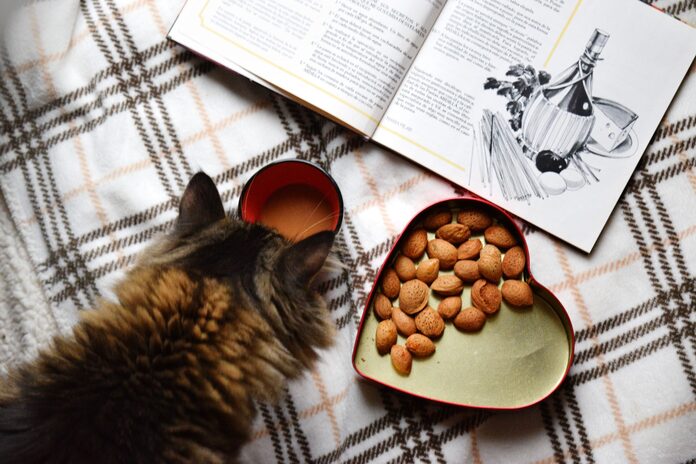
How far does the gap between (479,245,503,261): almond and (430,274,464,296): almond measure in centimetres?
5

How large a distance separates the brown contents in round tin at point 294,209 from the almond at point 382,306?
13cm

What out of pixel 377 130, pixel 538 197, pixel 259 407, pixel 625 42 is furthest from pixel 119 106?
pixel 625 42

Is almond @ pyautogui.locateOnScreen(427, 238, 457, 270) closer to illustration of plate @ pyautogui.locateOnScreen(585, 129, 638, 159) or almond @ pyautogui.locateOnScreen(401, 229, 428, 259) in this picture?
almond @ pyautogui.locateOnScreen(401, 229, 428, 259)

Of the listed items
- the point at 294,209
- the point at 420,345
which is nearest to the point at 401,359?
the point at 420,345

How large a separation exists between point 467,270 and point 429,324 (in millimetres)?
92

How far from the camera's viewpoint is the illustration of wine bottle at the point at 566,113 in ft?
2.77

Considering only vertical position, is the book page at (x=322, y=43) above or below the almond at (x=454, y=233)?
above

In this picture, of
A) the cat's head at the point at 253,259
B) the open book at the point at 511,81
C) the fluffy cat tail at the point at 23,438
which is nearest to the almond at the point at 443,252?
the open book at the point at 511,81

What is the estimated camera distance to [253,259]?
2.12ft

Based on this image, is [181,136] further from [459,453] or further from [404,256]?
[459,453]

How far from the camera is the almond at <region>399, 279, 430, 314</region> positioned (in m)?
0.80

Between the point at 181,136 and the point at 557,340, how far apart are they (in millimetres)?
619

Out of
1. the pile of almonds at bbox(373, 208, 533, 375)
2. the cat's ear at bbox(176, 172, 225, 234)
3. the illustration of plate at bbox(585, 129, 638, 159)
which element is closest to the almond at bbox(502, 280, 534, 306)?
the pile of almonds at bbox(373, 208, 533, 375)

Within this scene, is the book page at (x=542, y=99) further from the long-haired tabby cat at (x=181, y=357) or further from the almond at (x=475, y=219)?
the long-haired tabby cat at (x=181, y=357)
